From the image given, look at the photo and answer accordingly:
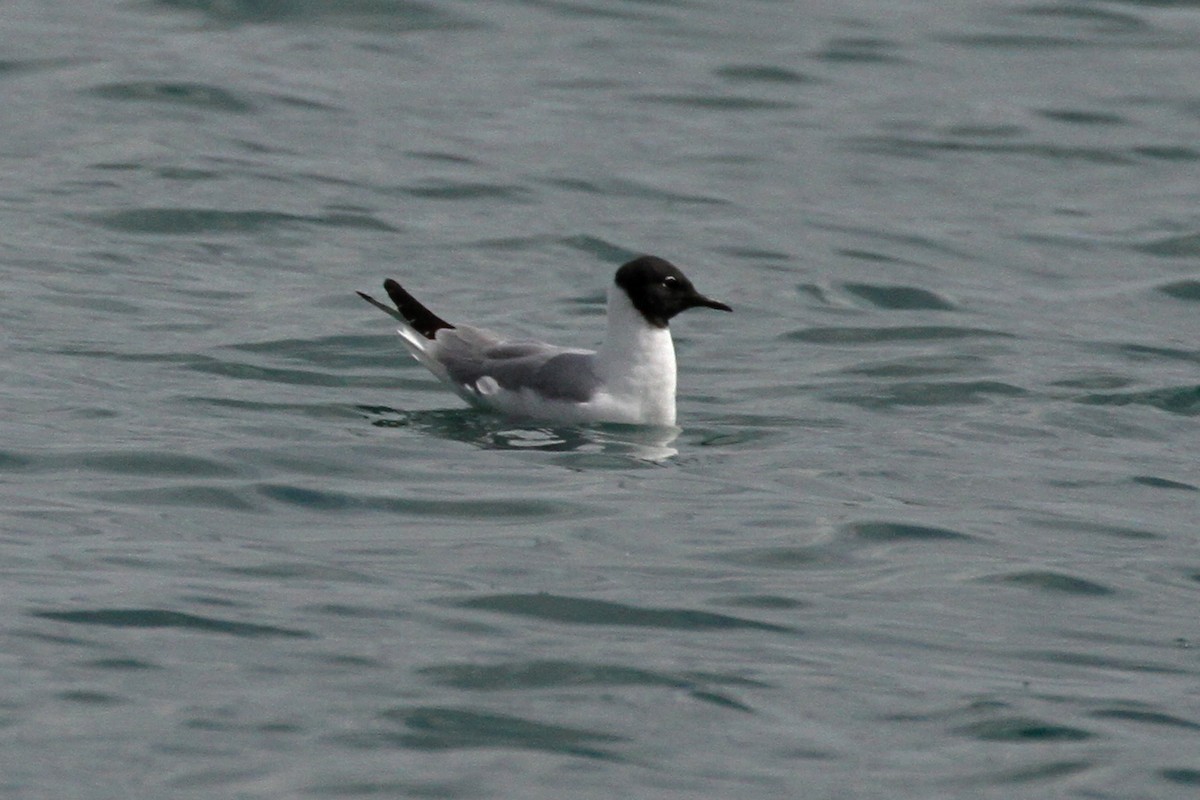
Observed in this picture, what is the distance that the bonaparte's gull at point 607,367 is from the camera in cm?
1259

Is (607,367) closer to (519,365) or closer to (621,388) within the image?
(621,388)

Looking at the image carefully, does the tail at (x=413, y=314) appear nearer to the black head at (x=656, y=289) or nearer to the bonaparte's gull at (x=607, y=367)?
the bonaparte's gull at (x=607, y=367)

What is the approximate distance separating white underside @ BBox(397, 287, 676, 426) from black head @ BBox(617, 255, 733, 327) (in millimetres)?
56

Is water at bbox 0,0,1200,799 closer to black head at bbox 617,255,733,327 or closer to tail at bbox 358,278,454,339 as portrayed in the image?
tail at bbox 358,278,454,339

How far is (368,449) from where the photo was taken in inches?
472

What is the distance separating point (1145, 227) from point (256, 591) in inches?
514

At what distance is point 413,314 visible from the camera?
45.0 feet

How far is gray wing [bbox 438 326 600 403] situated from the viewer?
1259 centimetres

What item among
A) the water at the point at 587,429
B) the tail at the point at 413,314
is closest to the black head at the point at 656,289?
the water at the point at 587,429

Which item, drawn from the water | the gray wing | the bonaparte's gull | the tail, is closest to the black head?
the bonaparte's gull

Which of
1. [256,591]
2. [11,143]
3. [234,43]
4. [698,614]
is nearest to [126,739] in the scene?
[256,591]

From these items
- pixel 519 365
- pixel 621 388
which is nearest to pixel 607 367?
pixel 621 388

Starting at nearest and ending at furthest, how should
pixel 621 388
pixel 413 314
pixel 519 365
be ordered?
1. pixel 621 388
2. pixel 519 365
3. pixel 413 314

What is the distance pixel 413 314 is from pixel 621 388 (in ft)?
5.66
